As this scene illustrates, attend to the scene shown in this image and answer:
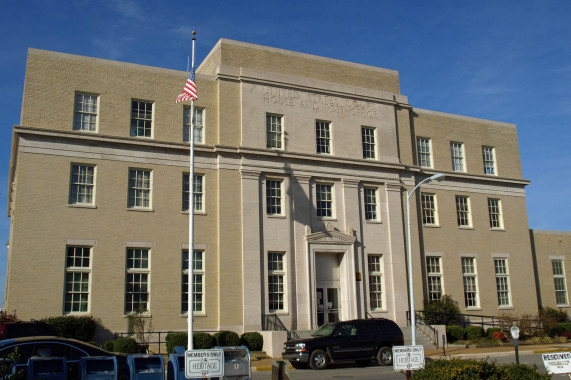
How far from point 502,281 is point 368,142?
13.1 metres

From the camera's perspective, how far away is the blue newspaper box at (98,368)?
43.6ft

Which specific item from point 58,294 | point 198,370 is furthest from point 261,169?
point 198,370

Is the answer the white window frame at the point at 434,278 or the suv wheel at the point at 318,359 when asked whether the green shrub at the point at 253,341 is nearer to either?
the suv wheel at the point at 318,359

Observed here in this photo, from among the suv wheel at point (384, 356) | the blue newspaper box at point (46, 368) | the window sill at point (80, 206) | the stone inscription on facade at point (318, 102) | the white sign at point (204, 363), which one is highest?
the stone inscription on facade at point (318, 102)

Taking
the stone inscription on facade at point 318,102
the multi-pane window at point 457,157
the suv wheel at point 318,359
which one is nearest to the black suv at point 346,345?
the suv wheel at point 318,359

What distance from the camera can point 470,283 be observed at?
36875 millimetres

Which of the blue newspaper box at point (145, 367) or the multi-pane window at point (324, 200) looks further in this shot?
the multi-pane window at point (324, 200)

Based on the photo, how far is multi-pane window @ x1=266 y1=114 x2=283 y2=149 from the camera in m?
32.0

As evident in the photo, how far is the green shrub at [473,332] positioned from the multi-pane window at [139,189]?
62.2ft

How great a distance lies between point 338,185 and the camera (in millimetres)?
33188

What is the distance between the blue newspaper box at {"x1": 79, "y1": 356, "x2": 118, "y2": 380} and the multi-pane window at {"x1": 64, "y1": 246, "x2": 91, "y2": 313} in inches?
517

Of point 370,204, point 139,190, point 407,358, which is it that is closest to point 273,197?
point 370,204

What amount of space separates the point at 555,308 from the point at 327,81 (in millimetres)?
22577

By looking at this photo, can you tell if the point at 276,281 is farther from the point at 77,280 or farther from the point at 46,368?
the point at 46,368
